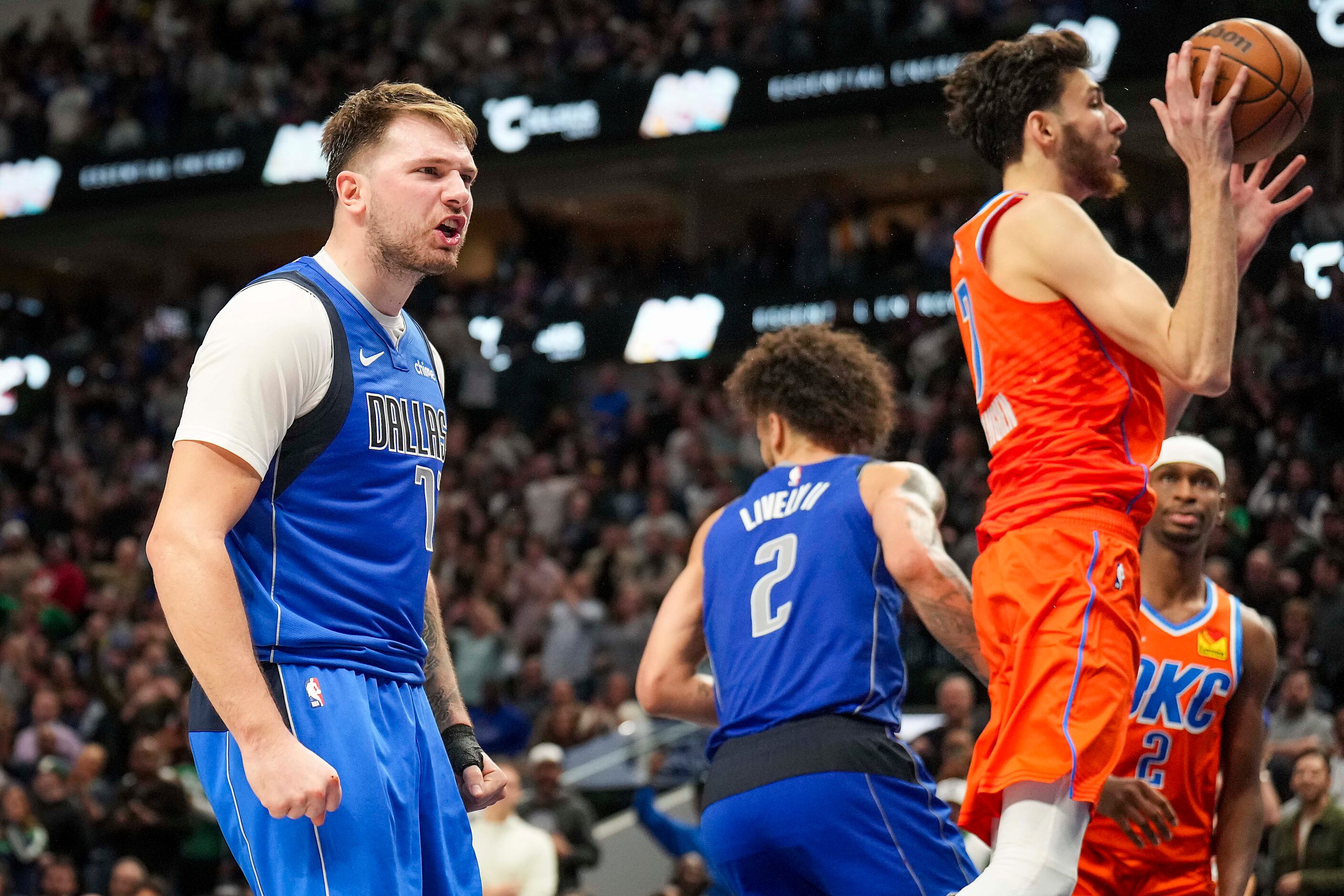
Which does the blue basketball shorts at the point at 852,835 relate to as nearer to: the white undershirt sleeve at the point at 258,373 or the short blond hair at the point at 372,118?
the white undershirt sleeve at the point at 258,373

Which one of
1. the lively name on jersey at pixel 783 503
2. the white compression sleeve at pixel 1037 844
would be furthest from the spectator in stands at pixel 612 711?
the white compression sleeve at pixel 1037 844

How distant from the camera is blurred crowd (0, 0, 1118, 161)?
18219 millimetres

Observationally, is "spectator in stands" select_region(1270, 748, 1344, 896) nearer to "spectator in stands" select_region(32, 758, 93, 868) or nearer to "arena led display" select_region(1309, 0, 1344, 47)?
"spectator in stands" select_region(32, 758, 93, 868)

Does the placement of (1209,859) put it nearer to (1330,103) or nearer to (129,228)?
(1330,103)

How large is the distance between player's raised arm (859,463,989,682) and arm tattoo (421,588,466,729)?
1114mm

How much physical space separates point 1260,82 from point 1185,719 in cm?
181

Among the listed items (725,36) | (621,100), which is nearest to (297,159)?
(621,100)

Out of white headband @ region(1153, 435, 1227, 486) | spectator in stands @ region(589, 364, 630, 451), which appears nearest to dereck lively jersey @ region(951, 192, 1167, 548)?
Result: white headband @ region(1153, 435, 1227, 486)

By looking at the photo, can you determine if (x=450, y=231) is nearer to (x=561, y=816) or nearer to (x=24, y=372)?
(x=561, y=816)

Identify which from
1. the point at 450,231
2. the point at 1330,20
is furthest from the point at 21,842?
the point at 1330,20

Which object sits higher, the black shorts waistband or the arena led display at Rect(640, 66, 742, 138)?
the arena led display at Rect(640, 66, 742, 138)

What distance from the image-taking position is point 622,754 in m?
11.0

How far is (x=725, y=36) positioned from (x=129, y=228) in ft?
36.7

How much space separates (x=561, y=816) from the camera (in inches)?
400
